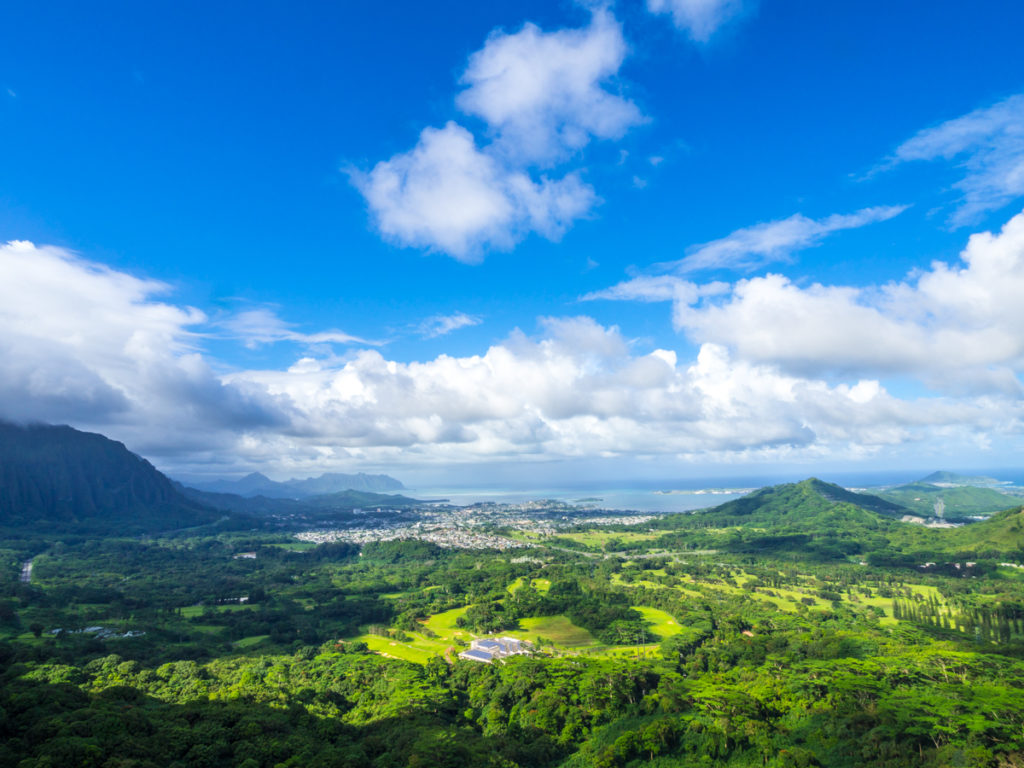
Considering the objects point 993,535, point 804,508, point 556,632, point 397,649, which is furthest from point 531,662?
point 804,508

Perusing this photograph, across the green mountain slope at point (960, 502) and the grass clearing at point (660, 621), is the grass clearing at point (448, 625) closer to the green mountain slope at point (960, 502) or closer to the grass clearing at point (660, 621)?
the grass clearing at point (660, 621)

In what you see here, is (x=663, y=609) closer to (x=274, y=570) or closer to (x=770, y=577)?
(x=770, y=577)

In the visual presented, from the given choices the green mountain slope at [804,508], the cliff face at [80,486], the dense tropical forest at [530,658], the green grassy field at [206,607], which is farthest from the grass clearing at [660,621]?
the cliff face at [80,486]

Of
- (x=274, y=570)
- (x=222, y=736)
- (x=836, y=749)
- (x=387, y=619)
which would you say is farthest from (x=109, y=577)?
(x=836, y=749)

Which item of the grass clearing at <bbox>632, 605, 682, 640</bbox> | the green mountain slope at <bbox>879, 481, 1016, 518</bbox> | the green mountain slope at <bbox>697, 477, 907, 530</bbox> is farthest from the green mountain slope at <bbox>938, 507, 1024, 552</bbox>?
the grass clearing at <bbox>632, 605, 682, 640</bbox>

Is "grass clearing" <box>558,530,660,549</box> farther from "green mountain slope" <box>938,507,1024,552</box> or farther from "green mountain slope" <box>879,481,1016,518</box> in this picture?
"green mountain slope" <box>879,481,1016,518</box>

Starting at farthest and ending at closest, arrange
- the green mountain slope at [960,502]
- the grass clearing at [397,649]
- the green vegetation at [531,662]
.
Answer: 1. the green mountain slope at [960,502]
2. the grass clearing at [397,649]
3. the green vegetation at [531,662]
